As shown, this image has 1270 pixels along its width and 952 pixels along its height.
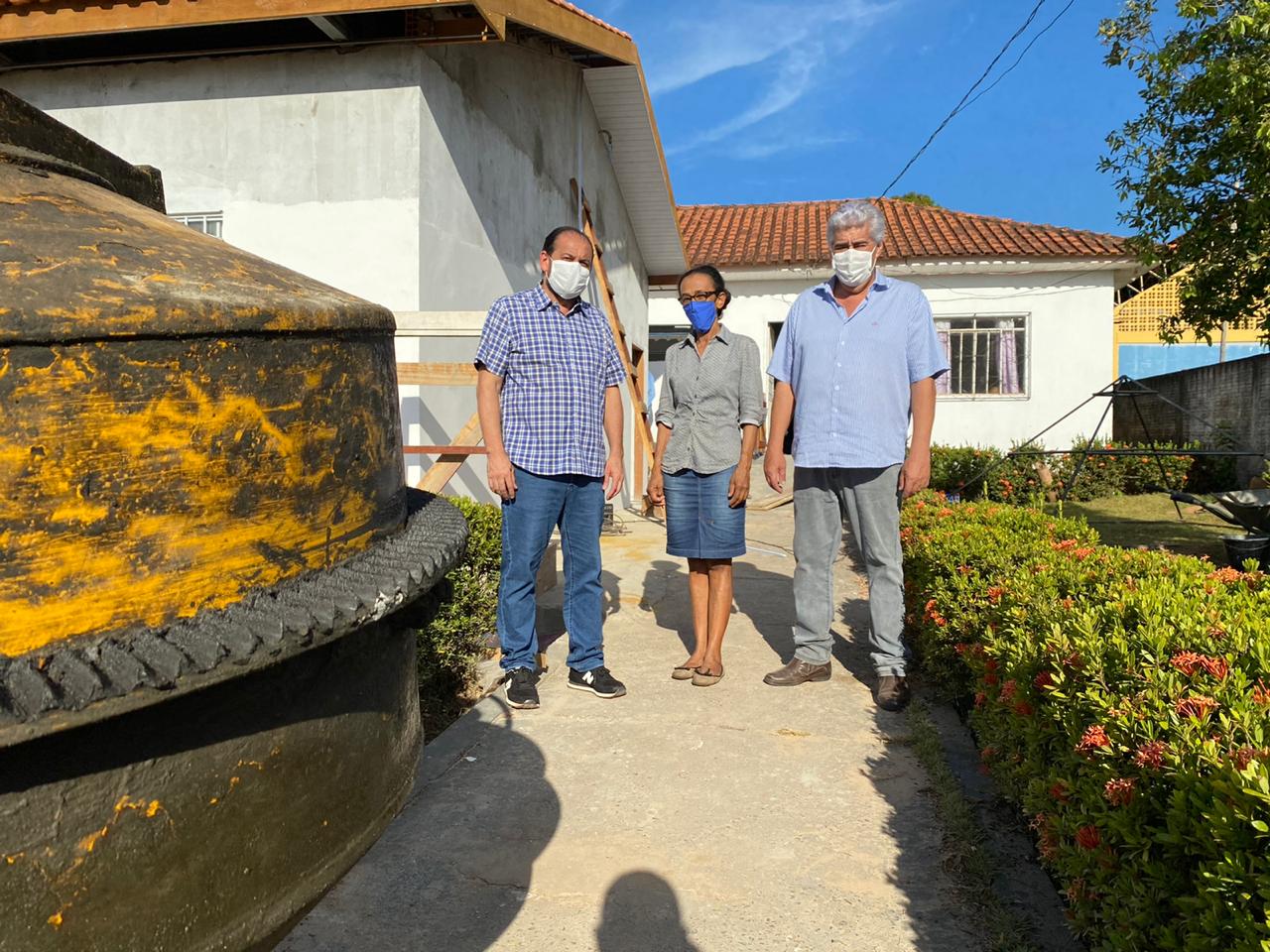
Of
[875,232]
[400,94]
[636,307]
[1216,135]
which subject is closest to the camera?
[875,232]

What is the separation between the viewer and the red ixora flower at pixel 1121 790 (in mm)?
1779

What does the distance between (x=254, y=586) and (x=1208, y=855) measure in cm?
156

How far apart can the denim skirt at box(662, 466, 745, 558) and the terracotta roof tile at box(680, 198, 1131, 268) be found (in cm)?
1239

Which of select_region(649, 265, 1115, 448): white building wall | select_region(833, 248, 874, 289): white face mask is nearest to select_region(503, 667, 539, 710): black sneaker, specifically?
select_region(833, 248, 874, 289): white face mask

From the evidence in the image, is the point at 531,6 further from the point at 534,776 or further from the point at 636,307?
the point at 636,307

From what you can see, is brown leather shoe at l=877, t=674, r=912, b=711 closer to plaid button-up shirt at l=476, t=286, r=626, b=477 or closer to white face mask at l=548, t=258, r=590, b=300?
plaid button-up shirt at l=476, t=286, r=626, b=477

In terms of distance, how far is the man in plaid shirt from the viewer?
3.66 meters

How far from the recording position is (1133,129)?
667 cm

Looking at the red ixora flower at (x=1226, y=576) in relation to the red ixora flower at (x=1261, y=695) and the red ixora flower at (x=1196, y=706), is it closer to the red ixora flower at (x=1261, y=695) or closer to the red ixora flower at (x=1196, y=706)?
the red ixora flower at (x=1261, y=695)

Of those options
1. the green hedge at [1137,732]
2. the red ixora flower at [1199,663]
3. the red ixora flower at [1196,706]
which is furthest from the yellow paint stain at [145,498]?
the red ixora flower at [1199,663]

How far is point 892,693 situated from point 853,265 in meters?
1.77

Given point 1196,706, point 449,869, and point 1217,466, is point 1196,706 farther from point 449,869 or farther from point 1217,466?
point 1217,466

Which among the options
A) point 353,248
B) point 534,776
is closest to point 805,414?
point 534,776

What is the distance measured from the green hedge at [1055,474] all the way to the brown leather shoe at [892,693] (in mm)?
8573
